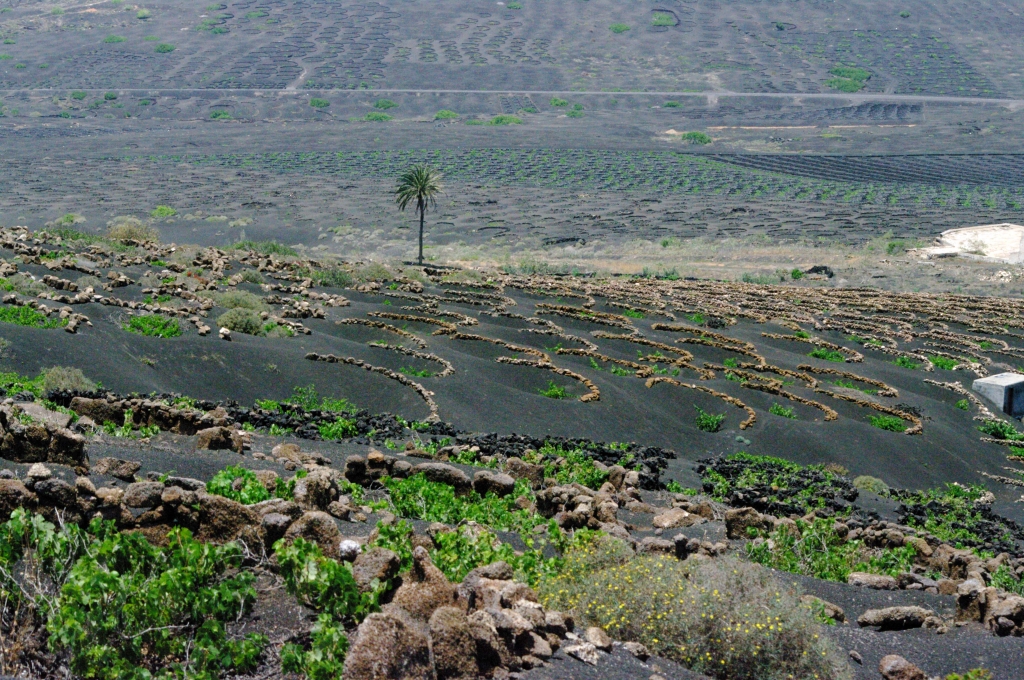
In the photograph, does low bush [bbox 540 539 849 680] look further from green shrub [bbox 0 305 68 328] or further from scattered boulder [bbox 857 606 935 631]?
green shrub [bbox 0 305 68 328]

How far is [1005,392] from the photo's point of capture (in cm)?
3225

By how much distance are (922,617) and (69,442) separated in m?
9.09

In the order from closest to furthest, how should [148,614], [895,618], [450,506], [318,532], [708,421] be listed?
1. [148,614]
2. [318,532]
3. [895,618]
4. [450,506]
5. [708,421]

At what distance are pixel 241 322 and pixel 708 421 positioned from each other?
12.1 m

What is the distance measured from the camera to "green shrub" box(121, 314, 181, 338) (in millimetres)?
25797

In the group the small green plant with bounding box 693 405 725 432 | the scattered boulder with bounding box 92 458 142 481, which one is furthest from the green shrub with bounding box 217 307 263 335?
the scattered boulder with bounding box 92 458 142 481

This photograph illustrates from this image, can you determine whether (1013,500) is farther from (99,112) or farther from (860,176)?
(99,112)

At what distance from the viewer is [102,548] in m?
8.62

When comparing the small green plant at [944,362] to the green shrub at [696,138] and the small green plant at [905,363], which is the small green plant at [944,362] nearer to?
the small green plant at [905,363]

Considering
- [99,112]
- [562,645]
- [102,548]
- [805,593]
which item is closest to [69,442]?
[102,548]

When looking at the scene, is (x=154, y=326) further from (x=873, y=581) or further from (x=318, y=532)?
(x=873, y=581)

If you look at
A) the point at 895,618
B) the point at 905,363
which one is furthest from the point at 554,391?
the point at 905,363

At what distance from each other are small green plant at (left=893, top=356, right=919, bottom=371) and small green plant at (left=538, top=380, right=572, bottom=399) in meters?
15.2

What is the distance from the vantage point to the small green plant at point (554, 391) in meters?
26.1
